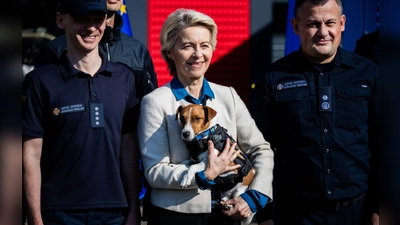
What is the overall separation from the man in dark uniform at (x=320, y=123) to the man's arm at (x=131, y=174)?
0.72 metres

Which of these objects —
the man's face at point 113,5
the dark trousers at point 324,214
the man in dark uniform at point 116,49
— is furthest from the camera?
the man's face at point 113,5

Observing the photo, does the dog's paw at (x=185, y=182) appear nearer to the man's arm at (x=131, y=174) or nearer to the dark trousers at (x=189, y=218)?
the dark trousers at (x=189, y=218)

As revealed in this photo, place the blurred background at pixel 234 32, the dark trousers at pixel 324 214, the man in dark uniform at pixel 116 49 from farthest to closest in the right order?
the blurred background at pixel 234 32 < the man in dark uniform at pixel 116 49 < the dark trousers at pixel 324 214

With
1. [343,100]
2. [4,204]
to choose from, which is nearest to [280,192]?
[343,100]

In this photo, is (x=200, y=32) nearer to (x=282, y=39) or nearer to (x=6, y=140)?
(x=6, y=140)

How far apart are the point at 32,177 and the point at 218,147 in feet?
2.66

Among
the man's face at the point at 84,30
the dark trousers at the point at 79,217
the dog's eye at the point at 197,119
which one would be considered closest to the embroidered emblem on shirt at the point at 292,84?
the dog's eye at the point at 197,119

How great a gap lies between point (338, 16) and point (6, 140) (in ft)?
6.75

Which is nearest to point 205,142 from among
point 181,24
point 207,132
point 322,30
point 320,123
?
point 207,132

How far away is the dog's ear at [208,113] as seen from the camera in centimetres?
278

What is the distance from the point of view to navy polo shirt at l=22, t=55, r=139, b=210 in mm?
2637

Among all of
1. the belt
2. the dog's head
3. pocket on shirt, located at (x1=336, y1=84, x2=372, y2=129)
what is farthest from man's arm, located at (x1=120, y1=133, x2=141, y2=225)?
pocket on shirt, located at (x1=336, y1=84, x2=372, y2=129)

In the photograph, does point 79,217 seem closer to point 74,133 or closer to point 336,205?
point 74,133

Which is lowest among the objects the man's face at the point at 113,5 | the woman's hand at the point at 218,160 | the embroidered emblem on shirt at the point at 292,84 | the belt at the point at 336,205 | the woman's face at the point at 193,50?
the belt at the point at 336,205
